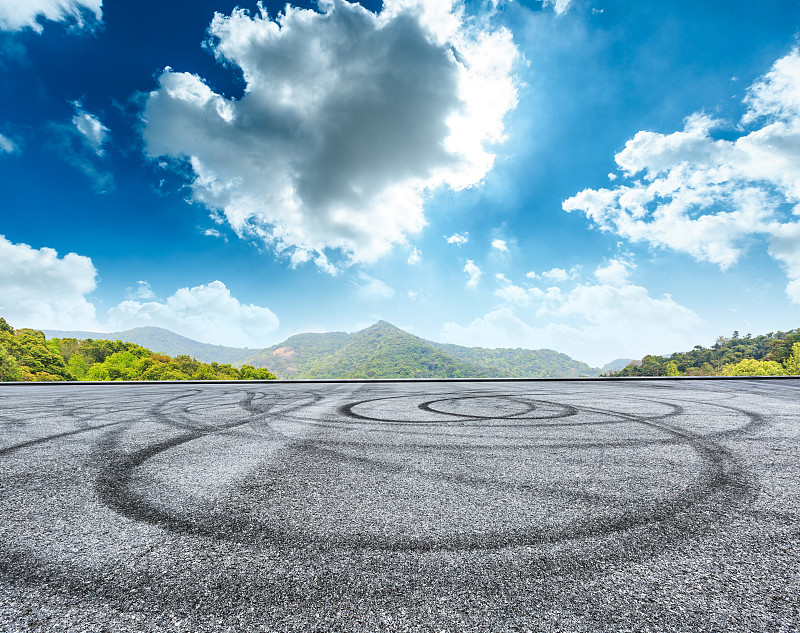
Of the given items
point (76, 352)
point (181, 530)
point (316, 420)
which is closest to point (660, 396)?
point (316, 420)

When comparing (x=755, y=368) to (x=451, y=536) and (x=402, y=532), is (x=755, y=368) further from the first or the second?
(x=402, y=532)

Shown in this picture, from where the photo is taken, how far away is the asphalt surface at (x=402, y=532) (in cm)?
184

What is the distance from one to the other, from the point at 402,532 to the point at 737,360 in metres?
95.7

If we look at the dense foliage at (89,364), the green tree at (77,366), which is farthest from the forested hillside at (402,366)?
the green tree at (77,366)

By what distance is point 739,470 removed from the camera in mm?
4066

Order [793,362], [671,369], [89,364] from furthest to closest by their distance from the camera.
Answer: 1. [89,364]
2. [671,369]
3. [793,362]

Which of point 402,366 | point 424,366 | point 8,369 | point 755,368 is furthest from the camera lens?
point 424,366

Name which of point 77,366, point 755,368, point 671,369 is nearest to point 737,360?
point 755,368

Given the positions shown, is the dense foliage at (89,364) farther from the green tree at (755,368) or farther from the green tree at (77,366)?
the green tree at (755,368)

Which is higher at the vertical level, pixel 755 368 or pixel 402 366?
pixel 755 368

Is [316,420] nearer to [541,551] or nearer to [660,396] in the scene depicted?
[541,551]

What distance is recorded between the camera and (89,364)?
69562mm

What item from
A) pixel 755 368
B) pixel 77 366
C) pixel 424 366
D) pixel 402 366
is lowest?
pixel 424 366

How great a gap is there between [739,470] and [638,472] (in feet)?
4.16
